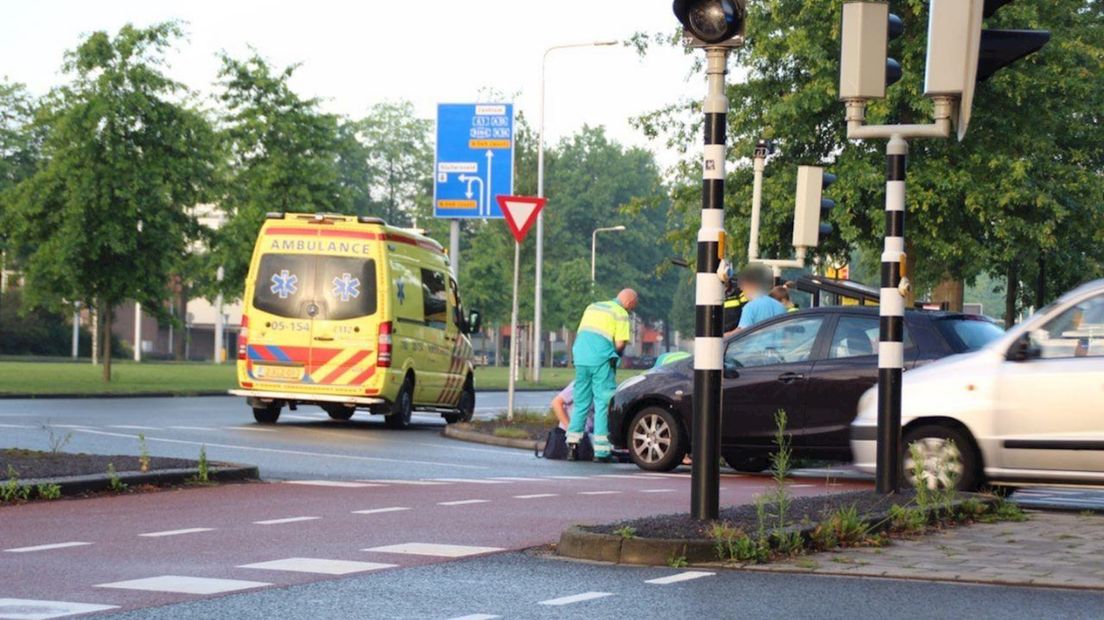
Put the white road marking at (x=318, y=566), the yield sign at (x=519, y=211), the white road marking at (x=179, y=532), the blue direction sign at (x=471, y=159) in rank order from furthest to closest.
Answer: the blue direction sign at (x=471, y=159) < the yield sign at (x=519, y=211) < the white road marking at (x=179, y=532) < the white road marking at (x=318, y=566)

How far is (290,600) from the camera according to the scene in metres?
7.59

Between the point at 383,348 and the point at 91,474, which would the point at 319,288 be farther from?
the point at 91,474

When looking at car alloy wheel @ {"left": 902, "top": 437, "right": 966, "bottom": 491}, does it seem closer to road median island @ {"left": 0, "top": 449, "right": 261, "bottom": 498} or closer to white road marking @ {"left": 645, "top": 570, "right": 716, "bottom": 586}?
white road marking @ {"left": 645, "top": 570, "right": 716, "bottom": 586}

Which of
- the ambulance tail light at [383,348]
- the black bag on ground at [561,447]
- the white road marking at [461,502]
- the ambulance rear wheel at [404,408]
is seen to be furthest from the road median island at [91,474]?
the ambulance rear wheel at [404,408]

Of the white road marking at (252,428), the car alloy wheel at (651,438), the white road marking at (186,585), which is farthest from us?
the white road marking at (252,428)

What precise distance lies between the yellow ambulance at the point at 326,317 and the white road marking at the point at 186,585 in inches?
596

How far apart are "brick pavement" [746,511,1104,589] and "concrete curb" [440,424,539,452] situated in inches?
402

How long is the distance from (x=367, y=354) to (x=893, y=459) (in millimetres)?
12699

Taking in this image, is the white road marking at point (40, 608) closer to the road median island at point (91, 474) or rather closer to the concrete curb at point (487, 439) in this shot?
the road median island at point (91, 474)

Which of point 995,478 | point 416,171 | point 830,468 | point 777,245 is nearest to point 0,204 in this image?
point 777,245

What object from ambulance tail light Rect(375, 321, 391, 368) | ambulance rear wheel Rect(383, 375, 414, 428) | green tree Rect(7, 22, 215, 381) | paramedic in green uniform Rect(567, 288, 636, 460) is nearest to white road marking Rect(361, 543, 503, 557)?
Result: paramedic in green uniform Rect(567, 288, 636, 460)

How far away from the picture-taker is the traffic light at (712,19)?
30.7 feet

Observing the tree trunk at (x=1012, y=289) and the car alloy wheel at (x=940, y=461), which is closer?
the car alloy wheel at (x=940, y=461)

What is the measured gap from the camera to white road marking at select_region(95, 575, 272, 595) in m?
7.87
